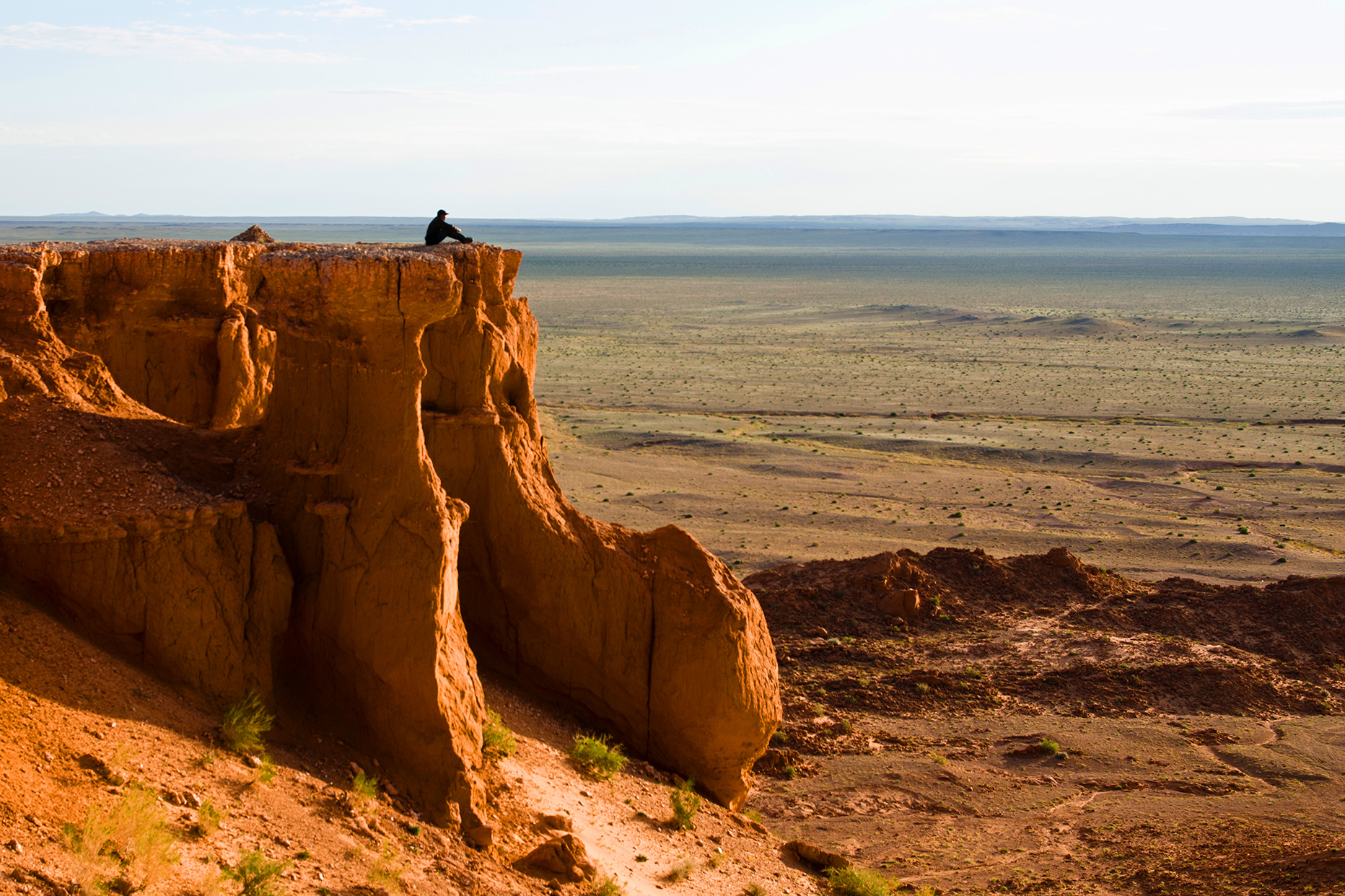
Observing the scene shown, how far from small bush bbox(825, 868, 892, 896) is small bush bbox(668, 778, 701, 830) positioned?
153 cm

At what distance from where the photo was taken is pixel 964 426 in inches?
1811

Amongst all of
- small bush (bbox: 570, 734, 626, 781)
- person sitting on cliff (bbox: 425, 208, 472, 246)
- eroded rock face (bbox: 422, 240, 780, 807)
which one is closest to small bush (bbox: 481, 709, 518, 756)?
small bush (bbox: 570, 734, 626, 781)

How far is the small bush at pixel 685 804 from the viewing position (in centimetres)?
1149

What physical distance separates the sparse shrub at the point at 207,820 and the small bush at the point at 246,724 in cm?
85

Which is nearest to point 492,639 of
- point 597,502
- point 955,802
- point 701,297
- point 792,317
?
point 955,802

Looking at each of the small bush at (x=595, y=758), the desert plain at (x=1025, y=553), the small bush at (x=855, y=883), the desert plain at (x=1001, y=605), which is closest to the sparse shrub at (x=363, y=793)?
the desert plain at (x=1001, y=605)

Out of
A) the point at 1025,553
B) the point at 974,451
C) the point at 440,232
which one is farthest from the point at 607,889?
the point at 974,451

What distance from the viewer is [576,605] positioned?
1288 cm

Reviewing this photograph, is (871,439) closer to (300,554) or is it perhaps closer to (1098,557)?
(1098,557)

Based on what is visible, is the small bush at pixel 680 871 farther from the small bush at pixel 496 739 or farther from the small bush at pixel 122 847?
the small bush at pixel 122 847

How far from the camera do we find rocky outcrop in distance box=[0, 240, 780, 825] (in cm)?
956

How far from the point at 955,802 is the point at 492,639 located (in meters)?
6.37

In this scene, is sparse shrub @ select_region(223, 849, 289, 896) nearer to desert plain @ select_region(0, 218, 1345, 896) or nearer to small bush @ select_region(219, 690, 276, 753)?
desert plain @ select_region(0, 218, 1345, 896)

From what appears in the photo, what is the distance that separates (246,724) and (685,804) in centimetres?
454
